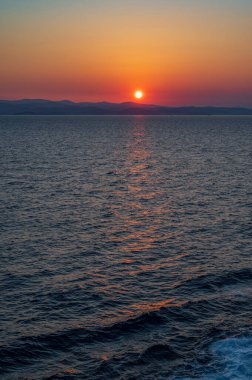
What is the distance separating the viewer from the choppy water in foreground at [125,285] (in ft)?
78.0

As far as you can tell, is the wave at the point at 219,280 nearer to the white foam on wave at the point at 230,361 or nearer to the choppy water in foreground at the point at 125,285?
the choppy water in foreground at the point at 125,285

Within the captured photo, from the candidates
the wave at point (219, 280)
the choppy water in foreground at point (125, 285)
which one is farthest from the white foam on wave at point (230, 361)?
the wave at point (219, 280)

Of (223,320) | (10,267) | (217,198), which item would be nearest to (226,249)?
(223,320)

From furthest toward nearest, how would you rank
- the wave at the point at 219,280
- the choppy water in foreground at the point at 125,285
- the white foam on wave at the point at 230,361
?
1. the wave at the point at 219,280
2. the choppy water in foreground at the point at 125,285
3. the white foam on wave at the point at 230,361

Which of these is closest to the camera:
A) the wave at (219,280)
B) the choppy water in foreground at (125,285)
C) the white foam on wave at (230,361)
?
the white foam on wave at (230,361)

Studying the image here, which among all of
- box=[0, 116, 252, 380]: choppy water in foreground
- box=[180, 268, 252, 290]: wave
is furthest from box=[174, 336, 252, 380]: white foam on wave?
box=[180, 268, 252, 290]: wave

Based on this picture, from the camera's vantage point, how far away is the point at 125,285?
3322 cm

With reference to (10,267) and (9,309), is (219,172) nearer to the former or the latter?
(10,267)

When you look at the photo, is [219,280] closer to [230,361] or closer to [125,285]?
[125,285]

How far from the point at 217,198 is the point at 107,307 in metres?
37.4

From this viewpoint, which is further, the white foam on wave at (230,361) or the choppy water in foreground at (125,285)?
the choppy water in foreground at (125,285)

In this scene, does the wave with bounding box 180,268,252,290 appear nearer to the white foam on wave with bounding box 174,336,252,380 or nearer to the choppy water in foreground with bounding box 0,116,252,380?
the choppy water in foreground with bounding box 0,116,252,380

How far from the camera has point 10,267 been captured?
36000mm

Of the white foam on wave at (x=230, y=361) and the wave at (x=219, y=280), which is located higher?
the wave at (x=219, y=280)
